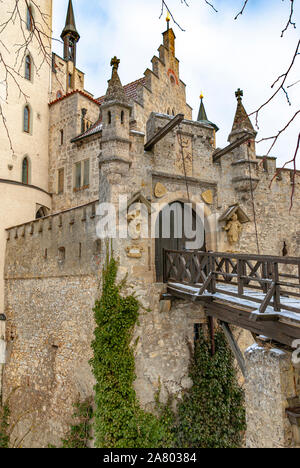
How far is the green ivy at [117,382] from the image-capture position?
864 cm

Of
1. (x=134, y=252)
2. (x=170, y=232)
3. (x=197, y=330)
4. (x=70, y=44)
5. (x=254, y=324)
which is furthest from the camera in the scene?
(x=70, y=44)

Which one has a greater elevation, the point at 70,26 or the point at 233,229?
the point at 70,26

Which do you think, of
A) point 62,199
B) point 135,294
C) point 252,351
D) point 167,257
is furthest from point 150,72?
point 252,351

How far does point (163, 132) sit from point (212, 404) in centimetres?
745

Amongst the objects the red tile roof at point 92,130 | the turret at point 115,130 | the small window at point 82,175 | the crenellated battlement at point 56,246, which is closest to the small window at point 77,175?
the small window at point 82,175

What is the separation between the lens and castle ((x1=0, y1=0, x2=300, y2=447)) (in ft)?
32.6

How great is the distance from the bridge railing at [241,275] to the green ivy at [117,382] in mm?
1549

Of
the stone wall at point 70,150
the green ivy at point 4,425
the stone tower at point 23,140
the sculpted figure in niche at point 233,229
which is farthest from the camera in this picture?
the stone tower at point 23,140

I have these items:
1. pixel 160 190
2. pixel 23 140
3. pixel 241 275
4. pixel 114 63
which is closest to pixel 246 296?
pixel 241 275

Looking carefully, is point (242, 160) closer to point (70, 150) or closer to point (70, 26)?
point (70, 150)

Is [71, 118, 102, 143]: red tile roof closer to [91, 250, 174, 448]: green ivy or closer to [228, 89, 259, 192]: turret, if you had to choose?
[228, 89, 259, 192]: turret

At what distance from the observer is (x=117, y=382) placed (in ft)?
29.3

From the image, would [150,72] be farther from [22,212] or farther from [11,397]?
[11,397]

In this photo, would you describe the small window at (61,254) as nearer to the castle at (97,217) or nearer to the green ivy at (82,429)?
the castle at (97,217)
